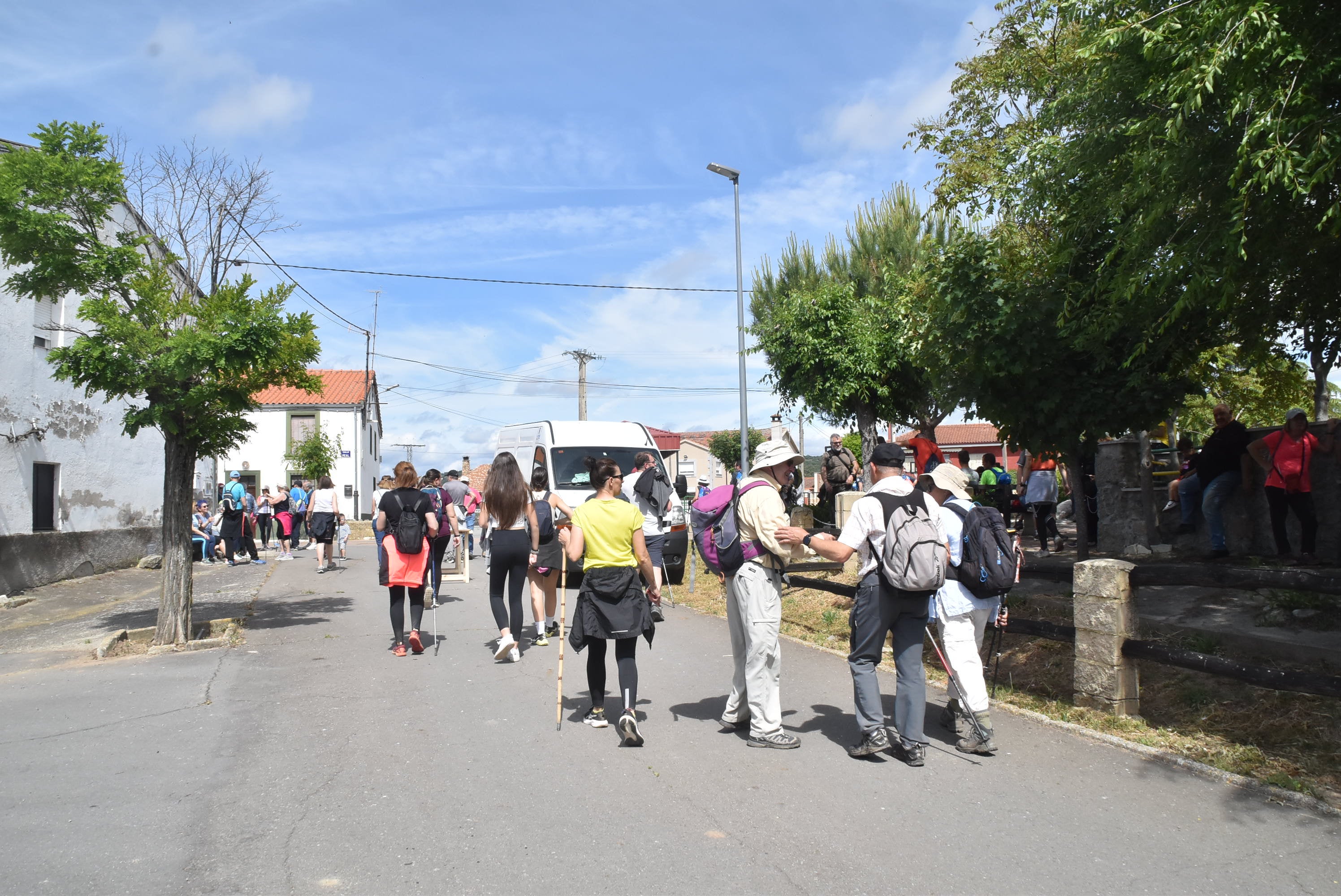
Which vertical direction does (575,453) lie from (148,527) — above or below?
above

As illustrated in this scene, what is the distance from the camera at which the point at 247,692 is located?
24.0 ft

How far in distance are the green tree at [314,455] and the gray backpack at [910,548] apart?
140ft

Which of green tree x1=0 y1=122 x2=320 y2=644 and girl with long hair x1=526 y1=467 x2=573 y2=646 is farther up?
green tree x1=0 y1=122 x2=320 y2=644

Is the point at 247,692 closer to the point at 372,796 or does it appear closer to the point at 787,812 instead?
the point at 372,796

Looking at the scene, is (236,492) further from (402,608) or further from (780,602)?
(780,602)

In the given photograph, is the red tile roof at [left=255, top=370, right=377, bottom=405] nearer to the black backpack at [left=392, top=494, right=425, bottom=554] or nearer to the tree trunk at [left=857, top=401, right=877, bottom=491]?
the tree trunk at [left=857, top=401, right=877, bottom=491]

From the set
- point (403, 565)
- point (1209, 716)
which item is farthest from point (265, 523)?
point (1209, 716)

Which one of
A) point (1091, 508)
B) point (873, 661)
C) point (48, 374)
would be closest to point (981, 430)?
point (1091, 508)

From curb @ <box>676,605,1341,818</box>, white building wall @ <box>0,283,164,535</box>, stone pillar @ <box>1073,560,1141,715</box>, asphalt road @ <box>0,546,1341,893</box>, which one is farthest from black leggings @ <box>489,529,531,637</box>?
white building wall @ <box>0,283,164,535</box>

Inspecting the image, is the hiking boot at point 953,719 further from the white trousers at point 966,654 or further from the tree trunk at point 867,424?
the tree trunk at point 867,424

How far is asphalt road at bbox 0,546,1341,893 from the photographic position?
3.81 meters

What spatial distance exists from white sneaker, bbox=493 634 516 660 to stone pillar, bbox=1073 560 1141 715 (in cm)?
458

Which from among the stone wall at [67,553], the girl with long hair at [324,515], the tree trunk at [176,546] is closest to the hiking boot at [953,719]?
the tree trunk at [176,546]

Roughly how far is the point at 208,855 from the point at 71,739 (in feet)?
8.82
